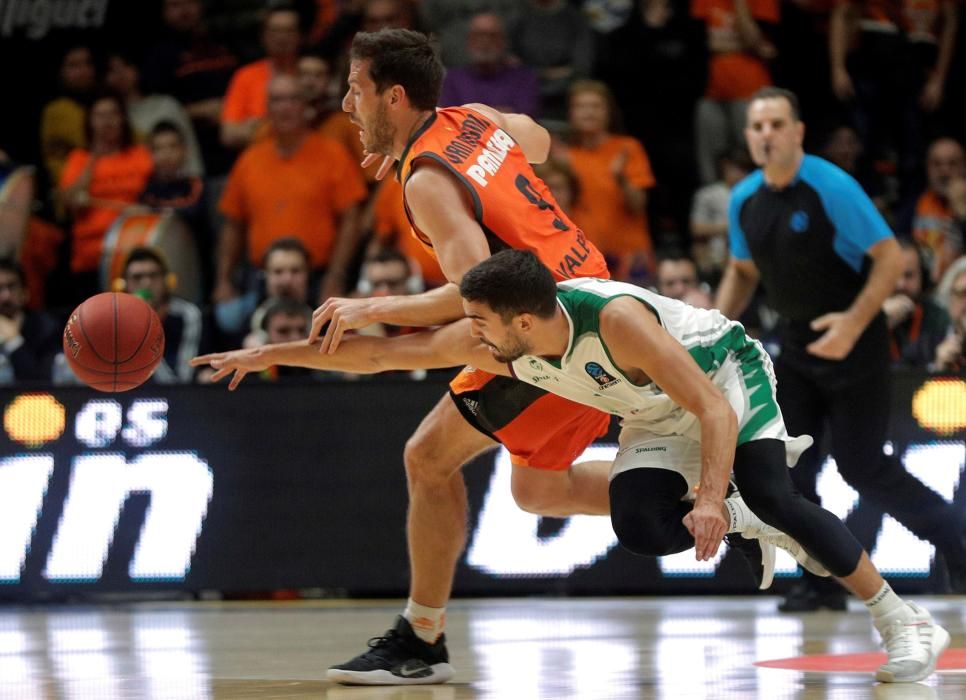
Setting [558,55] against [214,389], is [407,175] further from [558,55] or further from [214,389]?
[558,55]

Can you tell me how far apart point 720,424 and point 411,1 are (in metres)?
Result: 6.87

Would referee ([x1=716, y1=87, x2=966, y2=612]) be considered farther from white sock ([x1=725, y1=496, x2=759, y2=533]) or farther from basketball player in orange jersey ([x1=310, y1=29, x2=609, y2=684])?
white sock ([x1=725, y1=496, x2=759, y2=533])

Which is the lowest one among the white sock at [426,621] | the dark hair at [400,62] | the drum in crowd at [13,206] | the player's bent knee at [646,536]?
the white sock at [426,621]

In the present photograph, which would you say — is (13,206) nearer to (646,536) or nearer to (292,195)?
(292,195)

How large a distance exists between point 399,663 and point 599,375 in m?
1.26

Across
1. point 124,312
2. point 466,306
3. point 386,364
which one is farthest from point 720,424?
point 124,312

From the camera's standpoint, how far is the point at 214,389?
7.98m

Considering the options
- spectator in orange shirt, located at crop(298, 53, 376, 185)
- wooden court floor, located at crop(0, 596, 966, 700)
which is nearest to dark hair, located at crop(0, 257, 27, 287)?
spectator in orange shirt, located at crop(298, 53, 376, 185)

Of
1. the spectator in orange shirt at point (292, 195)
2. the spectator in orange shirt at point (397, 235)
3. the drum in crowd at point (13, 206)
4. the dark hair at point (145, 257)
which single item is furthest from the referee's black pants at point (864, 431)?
the drum in crowd at point (13, 206)

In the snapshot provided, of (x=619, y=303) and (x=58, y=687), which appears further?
(x=58, y=687)

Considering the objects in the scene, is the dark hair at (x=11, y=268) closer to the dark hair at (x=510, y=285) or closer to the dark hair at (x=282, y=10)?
the dark hair at (x=282, y=10)

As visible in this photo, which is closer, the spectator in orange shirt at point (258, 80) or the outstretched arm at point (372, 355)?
the outstretched arm at point (372, 355)

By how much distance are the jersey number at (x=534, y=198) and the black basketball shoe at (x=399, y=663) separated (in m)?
1.43

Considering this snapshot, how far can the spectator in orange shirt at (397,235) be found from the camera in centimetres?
969
